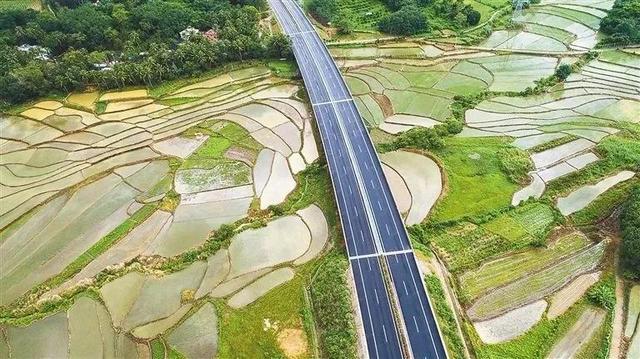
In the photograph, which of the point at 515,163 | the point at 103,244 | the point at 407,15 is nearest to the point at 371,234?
the point at 515,163

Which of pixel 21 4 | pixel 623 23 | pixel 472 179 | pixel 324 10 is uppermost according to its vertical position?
pixel 21 4

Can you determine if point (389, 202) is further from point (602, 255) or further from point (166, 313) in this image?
point (166, 313)

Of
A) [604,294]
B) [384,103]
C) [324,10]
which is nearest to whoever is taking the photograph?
[604,294]

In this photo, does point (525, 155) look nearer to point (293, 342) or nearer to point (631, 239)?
point (631, 239)

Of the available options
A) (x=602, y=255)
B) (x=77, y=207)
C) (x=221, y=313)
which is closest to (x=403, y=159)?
(x=602, y=255)

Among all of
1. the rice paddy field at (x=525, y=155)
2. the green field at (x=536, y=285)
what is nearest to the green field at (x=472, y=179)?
the rice paddy field at (x=525, y=155)

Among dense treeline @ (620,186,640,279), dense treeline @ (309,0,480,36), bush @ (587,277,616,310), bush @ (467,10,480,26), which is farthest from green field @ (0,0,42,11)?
dense treeline @ (620,186,640,279)

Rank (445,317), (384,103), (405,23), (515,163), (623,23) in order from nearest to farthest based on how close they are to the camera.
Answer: (445,317) → (515,163) → (384,103) → (623,23) → (405,23)
